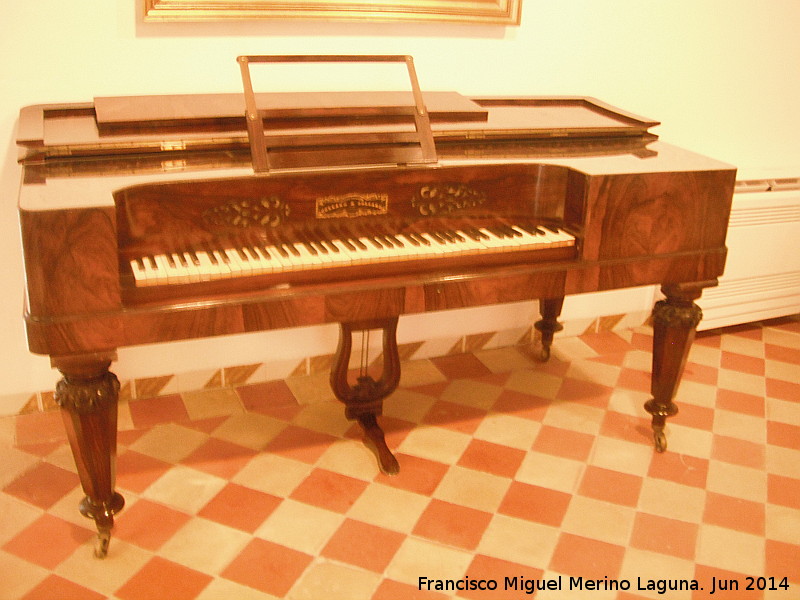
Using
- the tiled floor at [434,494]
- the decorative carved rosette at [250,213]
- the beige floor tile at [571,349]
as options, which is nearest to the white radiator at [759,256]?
the tiled floor at [434,494]

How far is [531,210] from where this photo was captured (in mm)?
2016

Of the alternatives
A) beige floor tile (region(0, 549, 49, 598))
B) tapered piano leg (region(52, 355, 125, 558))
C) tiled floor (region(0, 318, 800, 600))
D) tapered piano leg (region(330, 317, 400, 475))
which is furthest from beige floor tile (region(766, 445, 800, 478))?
beige floor tile (region(0, 549, 49, 598))

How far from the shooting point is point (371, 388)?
2.35m

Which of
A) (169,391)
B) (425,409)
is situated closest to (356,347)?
(425,409)

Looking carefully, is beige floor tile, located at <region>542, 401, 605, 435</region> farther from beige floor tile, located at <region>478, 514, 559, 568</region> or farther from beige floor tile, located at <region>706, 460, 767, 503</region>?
beige floor tile, located at <region>478, 514, 559, 568</region>

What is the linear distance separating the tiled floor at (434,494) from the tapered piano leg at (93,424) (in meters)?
0.17

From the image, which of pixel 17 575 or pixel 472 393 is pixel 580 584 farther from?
pixel 17 575

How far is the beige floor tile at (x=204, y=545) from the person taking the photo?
74.5 inches

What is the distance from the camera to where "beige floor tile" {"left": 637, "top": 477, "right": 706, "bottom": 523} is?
212 cm

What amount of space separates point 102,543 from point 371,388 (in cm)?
84

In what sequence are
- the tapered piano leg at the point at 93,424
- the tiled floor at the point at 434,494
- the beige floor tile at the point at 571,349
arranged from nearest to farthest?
the tapered piano leg at the point at 93,424 < the tiled floor at the point at 434,494 < the beige floor tile at the point at 571,349

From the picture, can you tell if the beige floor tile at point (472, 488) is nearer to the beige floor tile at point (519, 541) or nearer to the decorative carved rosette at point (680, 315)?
the beige floor tile at point (519, 541)

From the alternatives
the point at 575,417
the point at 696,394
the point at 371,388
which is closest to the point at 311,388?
the point at 371,388

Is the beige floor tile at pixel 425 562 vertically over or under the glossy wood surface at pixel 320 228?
under
